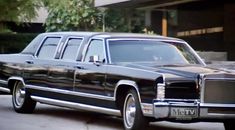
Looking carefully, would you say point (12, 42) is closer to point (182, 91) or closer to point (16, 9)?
point (16, 9)

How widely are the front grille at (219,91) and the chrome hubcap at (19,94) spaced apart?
4.96 meters

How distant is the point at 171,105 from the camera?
9.57 m

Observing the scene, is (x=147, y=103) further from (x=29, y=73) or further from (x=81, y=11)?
(x=81, y=11)

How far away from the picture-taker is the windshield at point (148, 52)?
11.3 metres

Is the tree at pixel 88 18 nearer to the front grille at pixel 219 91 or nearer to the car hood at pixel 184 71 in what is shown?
the car hood at pixel 184 71

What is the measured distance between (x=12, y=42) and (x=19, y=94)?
2278 cm

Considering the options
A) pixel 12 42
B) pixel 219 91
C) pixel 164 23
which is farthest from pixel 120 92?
pixel 12 42

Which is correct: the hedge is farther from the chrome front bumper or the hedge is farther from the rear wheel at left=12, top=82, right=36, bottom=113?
the chrome front bumper

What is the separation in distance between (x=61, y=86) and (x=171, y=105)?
10.5 ft

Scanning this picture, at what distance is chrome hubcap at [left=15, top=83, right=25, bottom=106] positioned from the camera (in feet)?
44.0

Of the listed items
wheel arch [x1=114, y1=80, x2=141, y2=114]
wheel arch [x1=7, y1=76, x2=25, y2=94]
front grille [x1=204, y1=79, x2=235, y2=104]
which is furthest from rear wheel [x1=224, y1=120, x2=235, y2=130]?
wheel arch [x1=7, y1=76, x2=25, y2=94]

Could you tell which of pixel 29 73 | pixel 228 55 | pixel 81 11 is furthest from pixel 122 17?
pixel 29 73

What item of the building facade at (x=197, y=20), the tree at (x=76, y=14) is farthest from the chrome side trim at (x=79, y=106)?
the tree at (x=76, y=14)

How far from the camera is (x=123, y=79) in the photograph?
10445 millimetres
